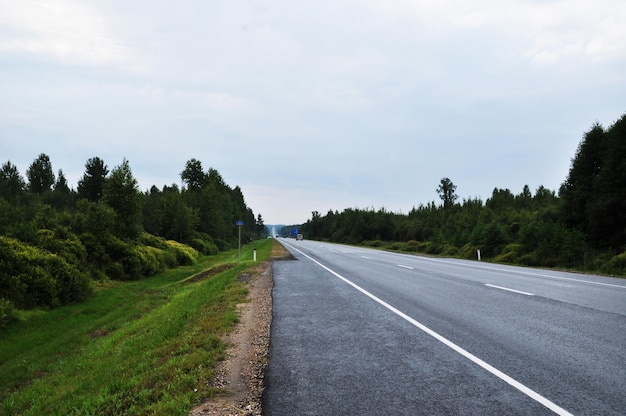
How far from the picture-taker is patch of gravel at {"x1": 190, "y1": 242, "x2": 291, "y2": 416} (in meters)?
3.94

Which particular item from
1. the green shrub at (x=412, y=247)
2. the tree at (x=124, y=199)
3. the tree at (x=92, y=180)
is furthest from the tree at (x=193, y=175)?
the tree at (x=124, y=199)

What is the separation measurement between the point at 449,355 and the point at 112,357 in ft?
22.3

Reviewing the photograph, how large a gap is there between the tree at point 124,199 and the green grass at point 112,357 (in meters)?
11.8

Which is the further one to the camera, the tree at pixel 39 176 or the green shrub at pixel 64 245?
the tree at pixel 39 176

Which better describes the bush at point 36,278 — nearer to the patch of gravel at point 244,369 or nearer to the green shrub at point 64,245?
the green shrub at point 64,245

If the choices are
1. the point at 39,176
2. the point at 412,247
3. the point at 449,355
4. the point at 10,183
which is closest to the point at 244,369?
the point at 449,355

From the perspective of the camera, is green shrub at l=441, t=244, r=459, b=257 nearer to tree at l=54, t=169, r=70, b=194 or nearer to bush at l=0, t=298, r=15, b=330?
bush at l=0, t=298, r=15, b=330

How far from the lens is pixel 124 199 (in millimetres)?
28703

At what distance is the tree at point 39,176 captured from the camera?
82.8m

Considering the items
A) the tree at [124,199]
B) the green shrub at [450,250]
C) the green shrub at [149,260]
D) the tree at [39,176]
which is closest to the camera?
the green shrub at [149,260]

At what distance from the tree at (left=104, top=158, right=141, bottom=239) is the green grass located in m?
11.8

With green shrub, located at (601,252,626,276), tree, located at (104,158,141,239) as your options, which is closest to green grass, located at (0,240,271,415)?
tree, located at (104,158,141,239)

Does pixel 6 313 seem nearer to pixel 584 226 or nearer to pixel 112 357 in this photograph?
pixel 112 357

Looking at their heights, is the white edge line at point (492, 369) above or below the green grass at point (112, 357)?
above
